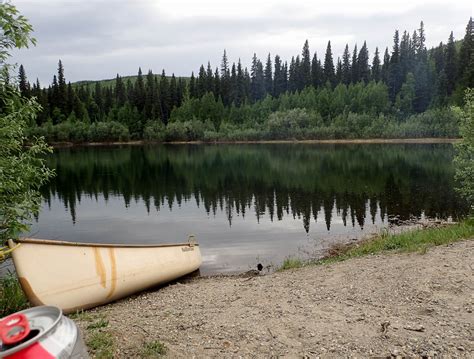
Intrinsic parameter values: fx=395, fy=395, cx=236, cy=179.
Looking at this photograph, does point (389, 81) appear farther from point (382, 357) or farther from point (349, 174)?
point (382, 357)

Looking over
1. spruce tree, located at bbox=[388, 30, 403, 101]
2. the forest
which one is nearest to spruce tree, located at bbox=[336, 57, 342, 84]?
the forest

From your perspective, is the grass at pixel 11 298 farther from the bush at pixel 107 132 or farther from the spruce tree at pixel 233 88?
the spruce tree at pixel 233 88

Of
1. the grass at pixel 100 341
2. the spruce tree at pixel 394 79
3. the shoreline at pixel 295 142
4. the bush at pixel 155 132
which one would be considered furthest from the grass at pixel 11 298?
the spruce tree at pixel 394 79

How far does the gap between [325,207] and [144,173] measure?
3185cm

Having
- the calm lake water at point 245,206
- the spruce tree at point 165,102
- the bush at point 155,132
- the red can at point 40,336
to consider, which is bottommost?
the calm lake water at point 245,206

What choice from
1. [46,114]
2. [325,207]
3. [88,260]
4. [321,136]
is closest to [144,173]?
[325,207]

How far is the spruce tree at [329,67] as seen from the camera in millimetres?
158250

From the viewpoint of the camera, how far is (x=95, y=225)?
27.7m

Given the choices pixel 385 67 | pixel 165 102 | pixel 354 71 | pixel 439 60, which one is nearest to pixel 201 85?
pixel 165 102

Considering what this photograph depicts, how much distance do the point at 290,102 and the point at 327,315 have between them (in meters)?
134

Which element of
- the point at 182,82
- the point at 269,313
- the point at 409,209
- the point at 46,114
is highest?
the point at 182,82

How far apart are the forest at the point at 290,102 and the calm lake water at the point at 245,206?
206 ft

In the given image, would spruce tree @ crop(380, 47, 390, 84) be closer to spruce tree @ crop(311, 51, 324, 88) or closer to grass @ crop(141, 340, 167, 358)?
spruce tree @ crop(311, 51, 324, 88)

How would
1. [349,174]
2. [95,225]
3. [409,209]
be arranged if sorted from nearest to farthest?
[95,225]
[409,209]
[349,174]
